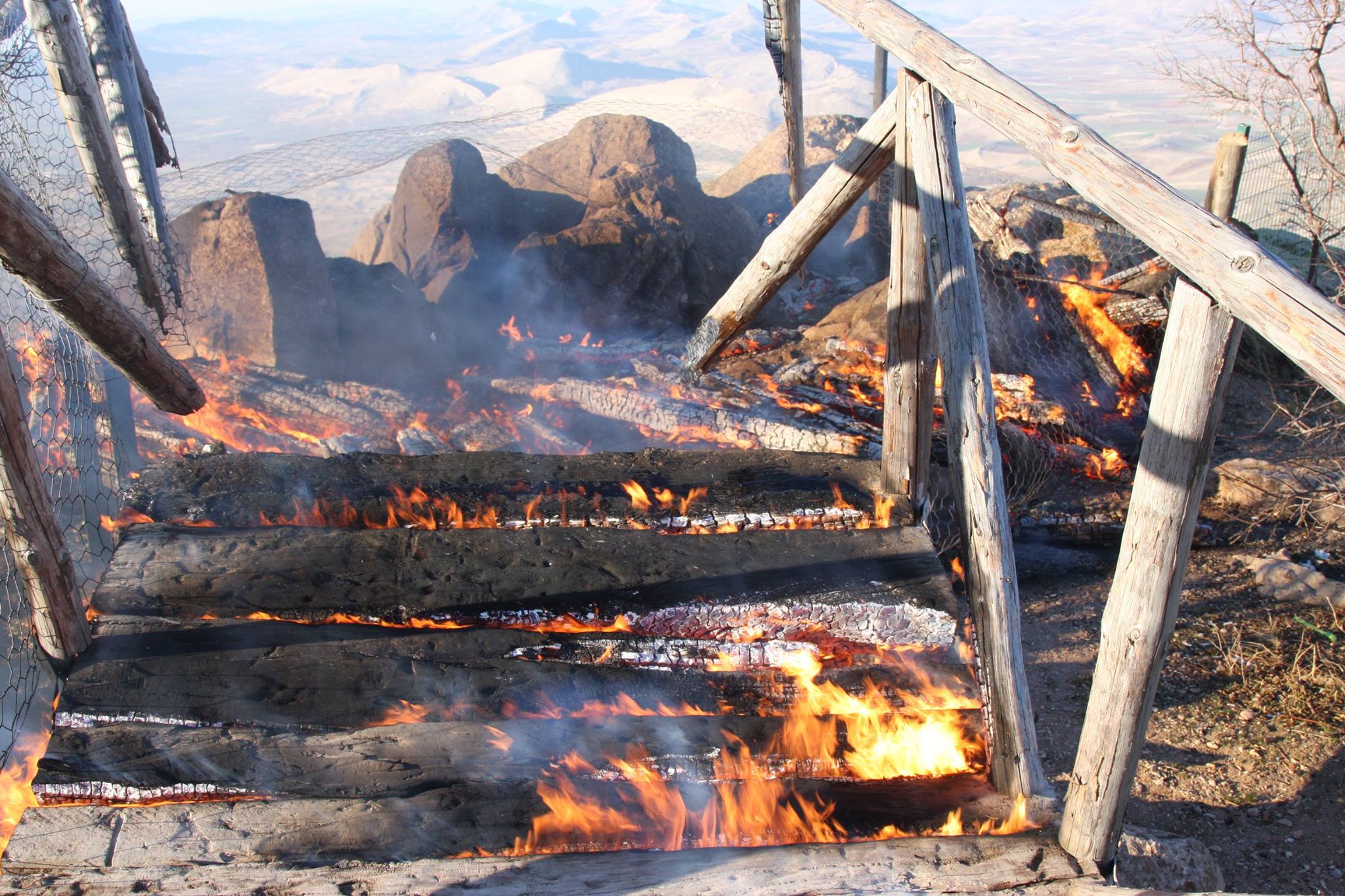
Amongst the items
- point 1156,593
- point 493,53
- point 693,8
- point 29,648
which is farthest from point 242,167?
point 693,8

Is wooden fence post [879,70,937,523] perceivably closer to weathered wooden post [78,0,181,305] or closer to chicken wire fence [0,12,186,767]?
chicken wire fence [0,12,186,767]

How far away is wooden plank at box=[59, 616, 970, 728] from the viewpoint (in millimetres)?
3191

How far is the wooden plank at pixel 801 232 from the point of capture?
12.3 ft

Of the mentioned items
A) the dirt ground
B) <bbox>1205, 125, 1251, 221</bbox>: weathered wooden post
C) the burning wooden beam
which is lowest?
the dirt ground

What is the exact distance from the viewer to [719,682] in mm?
3410

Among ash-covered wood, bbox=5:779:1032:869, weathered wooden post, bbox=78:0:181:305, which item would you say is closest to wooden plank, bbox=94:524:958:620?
ash-covered wood, bbox=5:779:1032:869

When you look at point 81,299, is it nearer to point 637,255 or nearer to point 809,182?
point 637,255

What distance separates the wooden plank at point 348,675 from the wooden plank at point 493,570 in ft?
0.41

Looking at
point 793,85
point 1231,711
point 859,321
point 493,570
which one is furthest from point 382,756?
point 859,321

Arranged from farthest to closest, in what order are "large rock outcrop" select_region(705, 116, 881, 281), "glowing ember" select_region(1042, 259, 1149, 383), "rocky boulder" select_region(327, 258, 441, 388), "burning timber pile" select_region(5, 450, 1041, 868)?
"large rock outcrop" select_region(705, 116, 881, 281), "rocky boulder" select_region(327, 258, 441, 388), "glowing ember" select_region(1042, 259, 1149, 383), "burning timber pile" select_region(5, 450, 1041, 868)

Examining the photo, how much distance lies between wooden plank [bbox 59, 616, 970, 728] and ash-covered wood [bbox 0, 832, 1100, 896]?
0.56m

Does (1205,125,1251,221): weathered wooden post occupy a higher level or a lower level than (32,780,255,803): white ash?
higher

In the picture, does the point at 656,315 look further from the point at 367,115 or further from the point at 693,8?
the point at 693,8

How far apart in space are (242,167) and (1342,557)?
10.5 metres
